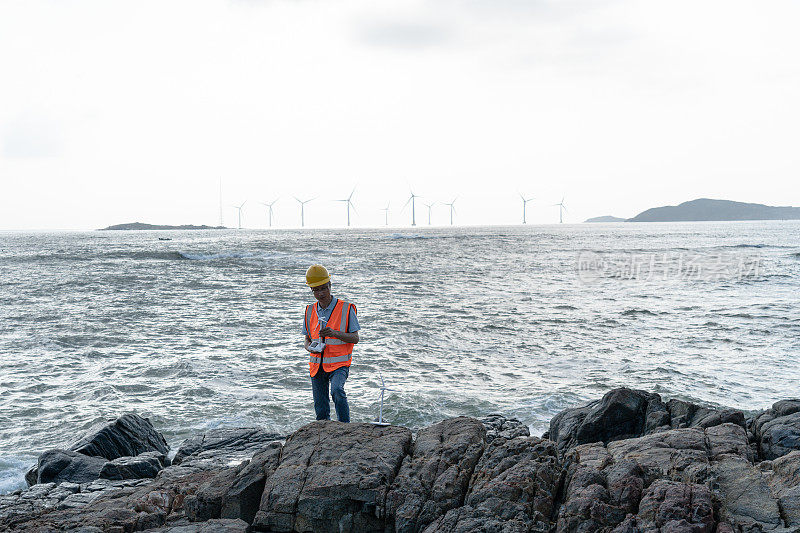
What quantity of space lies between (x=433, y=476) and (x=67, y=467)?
535 cm

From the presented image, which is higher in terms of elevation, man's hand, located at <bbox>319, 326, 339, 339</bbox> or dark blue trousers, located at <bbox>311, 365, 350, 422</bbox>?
man's hand, located at <bbox>319, 326, 339, 339</bbox>

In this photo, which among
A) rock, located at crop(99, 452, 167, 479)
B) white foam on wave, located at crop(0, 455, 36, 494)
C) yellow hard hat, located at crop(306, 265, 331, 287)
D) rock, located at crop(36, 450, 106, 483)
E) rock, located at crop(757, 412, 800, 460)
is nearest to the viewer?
rock, located at crop(757, 412, 800, 460)

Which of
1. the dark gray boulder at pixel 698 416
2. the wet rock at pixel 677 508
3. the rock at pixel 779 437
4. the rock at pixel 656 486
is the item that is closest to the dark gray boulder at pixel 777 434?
the rock at pixel 779 437

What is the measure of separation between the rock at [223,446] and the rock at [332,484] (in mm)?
2651

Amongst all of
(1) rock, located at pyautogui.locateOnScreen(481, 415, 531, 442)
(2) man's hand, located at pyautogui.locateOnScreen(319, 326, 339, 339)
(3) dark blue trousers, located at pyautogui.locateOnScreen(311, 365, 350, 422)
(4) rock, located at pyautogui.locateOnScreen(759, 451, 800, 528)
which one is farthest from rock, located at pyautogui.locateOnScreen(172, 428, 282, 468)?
(4) rock, located at pyautogui.locateOnScreen(759, 451, 800, 528)

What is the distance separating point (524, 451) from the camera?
509cm

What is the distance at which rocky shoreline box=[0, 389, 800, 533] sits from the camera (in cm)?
434

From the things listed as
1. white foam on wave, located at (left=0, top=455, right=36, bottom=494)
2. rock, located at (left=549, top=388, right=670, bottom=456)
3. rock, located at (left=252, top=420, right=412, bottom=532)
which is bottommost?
white foam on wave, located at (left=0, top=455, right=36, bottom=494)

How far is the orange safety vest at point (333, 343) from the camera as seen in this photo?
23.4ft

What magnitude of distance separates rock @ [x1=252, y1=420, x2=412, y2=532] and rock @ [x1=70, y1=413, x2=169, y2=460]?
4215 mm

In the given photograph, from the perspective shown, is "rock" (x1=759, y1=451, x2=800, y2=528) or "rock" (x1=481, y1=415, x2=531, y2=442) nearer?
"rock" (x1=759, y1=451, x2=800, y2=528)

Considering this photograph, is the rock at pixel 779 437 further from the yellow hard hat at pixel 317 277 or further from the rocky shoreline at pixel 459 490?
the yellow hard hat at pixel 317 277

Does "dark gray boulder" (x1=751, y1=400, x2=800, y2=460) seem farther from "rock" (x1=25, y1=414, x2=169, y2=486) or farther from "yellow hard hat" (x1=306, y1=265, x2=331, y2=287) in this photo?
"rock" (x1=25, y1=414, x2=169, y2=486)

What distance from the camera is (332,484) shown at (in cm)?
489
